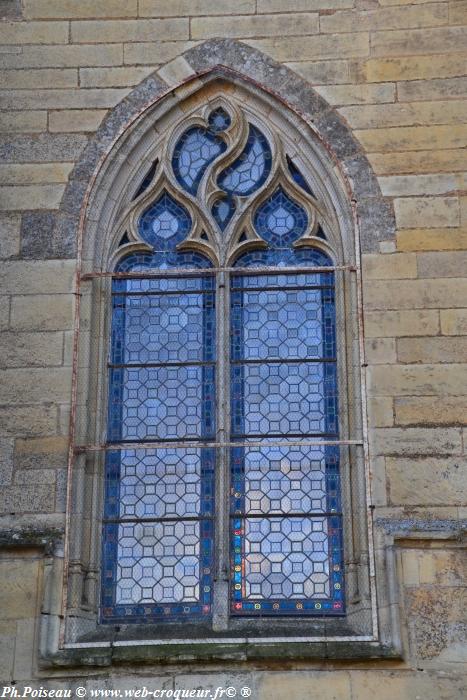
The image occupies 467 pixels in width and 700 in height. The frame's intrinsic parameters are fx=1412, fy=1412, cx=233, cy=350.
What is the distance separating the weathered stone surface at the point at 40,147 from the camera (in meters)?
10.2

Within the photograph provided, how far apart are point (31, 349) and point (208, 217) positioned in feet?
5.32

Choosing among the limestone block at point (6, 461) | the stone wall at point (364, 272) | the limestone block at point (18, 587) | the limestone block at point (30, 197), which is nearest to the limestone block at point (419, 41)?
the stone wall at point (364, 272)

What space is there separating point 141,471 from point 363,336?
5.76ft

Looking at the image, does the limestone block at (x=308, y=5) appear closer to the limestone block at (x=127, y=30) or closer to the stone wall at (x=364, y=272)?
the stone wall at (x=364, y=272)

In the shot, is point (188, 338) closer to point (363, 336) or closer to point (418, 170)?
point (363, 336)

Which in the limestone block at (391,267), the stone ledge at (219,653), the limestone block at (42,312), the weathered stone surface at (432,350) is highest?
the limestone block at (391,267)

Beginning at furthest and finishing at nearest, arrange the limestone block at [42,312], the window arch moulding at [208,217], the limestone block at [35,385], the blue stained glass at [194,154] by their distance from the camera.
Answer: the blue stained glass at [194,154] < the limestone block at [42,312] < the limestone block at [35,385] < the window arch moulding at [208,217]

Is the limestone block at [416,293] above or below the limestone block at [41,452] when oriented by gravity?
A: above

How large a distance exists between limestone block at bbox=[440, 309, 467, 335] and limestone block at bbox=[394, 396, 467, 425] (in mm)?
485

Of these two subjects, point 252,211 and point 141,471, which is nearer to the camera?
point 141,471

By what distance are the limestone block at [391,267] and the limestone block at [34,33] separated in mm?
2896

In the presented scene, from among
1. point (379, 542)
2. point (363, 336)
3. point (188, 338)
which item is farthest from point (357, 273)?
point (379, 542)

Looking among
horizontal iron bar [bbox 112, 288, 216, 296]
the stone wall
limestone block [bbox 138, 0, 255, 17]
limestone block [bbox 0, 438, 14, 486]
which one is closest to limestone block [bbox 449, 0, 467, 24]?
the stone wall

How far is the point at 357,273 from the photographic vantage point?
9.79m
